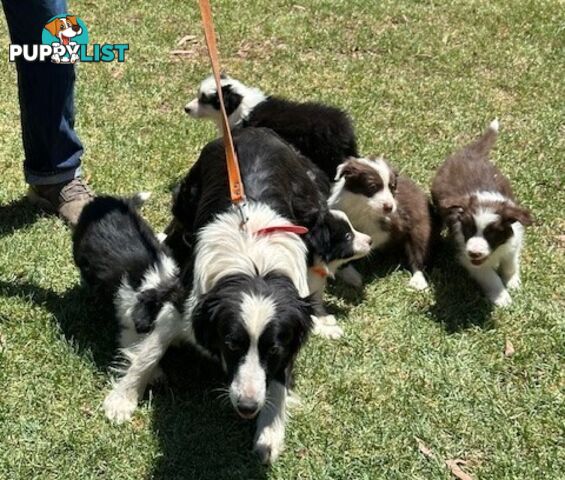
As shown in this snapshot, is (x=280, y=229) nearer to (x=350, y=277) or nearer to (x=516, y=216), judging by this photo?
(x=350, y=277)

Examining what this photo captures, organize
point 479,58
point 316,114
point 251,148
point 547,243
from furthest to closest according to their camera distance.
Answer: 1. point 479,58
2. point 316,114
3. point 547,243
4. point 251,148

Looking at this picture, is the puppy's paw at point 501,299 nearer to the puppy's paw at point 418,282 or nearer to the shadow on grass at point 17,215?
the puppy's paw at point 418,282

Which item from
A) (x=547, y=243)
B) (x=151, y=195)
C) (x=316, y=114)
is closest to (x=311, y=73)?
(x=316, y=114)

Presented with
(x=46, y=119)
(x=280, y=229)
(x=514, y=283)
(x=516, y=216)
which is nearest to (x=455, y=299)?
(x=514, y=283)

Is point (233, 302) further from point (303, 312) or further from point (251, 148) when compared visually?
point (251, 148)

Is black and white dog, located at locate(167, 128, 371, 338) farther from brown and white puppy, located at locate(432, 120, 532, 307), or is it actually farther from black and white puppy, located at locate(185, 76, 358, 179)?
black and white puppy, located at locate(185, 76, 358, 179)

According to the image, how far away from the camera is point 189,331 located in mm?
3664

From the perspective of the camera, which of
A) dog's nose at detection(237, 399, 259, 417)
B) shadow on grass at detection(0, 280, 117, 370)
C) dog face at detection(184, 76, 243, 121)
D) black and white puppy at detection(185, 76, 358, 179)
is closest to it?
dog's nose at detection(237, 399, 259, 417)

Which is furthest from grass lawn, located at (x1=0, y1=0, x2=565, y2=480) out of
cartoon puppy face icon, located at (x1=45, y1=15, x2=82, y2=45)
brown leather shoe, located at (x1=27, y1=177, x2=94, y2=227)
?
cartoon puppy face icon, located at (x1=45, y1=15, x2=82, y2=45)

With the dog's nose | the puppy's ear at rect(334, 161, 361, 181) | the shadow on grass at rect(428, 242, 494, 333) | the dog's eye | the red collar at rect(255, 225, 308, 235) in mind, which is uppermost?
the red collar at rect(255, 225, 308, 235)

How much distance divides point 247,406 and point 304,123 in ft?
9.36

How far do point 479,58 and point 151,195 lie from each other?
3.91 m

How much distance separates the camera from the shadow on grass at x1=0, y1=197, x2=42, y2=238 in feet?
16.3

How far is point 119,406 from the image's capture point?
3.75m
